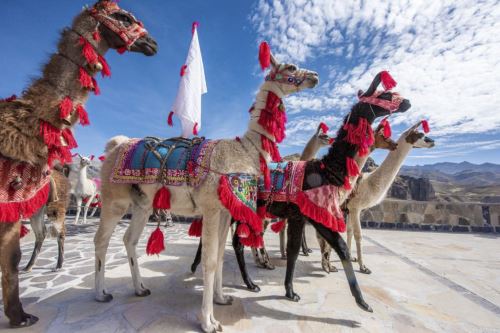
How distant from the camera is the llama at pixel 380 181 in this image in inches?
175

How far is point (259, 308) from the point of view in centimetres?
302

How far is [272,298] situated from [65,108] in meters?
3.10

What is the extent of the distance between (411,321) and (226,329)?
199 cm

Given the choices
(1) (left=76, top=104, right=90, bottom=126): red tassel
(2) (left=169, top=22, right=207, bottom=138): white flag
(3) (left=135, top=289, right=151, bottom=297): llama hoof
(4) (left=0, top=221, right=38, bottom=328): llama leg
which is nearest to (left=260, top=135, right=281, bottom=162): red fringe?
(1) (left=76, top=104, right=90, bottom=126): red tassel

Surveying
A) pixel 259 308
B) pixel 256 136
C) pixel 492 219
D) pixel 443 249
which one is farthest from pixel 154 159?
pixel 492 219

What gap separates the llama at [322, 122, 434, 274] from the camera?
4.43 meters

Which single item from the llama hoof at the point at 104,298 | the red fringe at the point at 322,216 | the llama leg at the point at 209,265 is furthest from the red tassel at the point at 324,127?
Answer: the llama hoof at the point at 104,298

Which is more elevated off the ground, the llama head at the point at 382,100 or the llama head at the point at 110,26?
the llama head at the point at 110,26

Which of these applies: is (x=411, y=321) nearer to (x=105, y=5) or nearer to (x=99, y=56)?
(x=99, y=56)

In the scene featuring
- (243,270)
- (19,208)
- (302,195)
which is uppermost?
(302,195)

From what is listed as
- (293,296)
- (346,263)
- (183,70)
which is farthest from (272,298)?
(183,70)

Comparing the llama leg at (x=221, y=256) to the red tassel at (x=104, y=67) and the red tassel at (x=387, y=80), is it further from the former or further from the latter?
the red tassel at (x=387, y=80)

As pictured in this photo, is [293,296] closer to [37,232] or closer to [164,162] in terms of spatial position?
[164,162]

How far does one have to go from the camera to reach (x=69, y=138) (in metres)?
2.45
